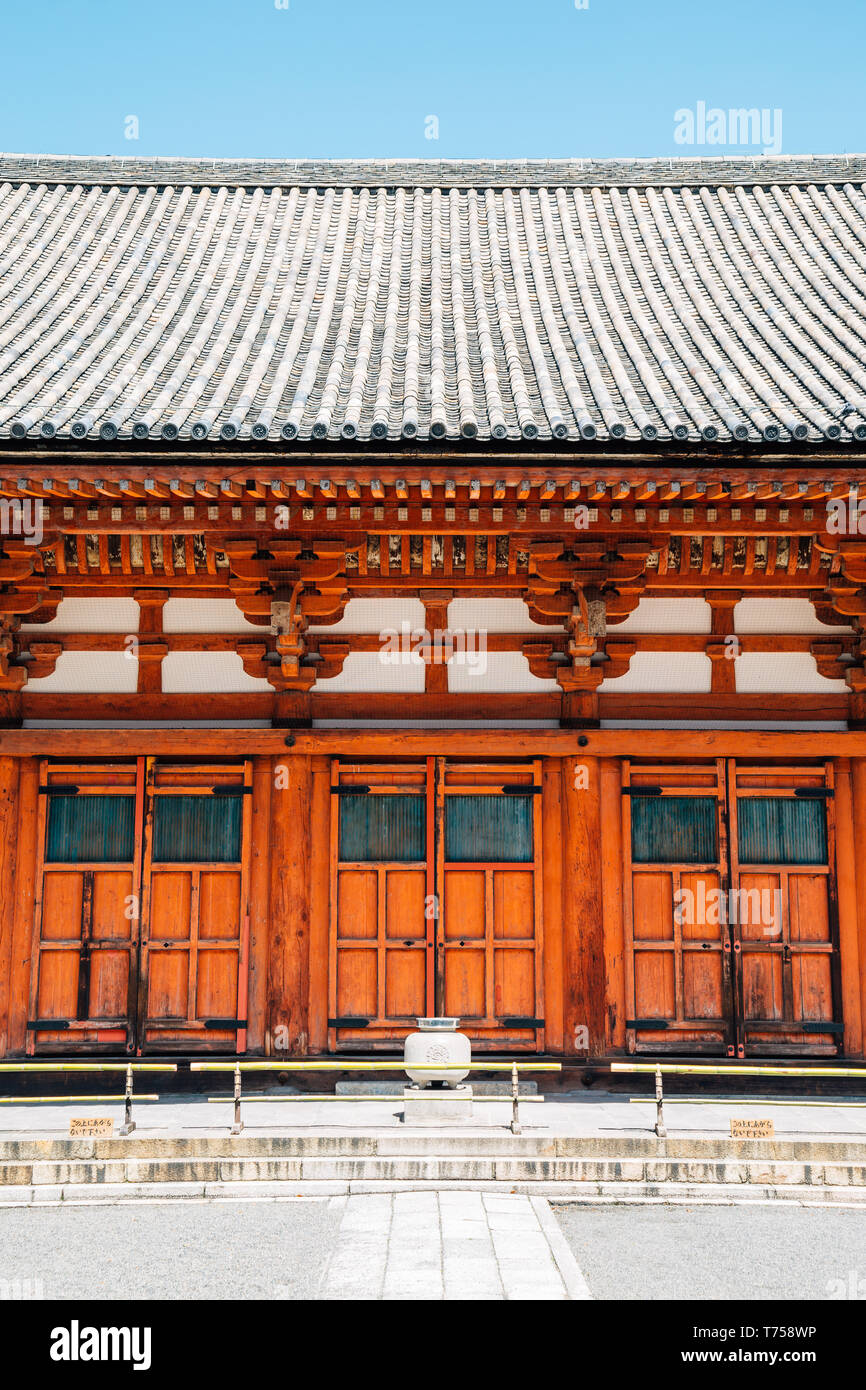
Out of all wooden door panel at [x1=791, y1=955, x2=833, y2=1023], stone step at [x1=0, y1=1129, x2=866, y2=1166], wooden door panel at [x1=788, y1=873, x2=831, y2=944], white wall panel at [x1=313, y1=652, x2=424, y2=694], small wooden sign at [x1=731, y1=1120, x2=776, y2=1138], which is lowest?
stone step at [x1=0, y1=1129, x2=866, y2=1166]

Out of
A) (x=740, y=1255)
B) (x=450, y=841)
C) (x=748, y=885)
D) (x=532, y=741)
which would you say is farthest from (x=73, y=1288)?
(x=748, y=885)

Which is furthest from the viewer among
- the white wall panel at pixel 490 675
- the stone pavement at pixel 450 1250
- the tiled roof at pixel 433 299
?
the white wall panel at pixel 490 675

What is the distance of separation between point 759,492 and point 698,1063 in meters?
4.46

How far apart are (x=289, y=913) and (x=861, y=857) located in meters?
4.70

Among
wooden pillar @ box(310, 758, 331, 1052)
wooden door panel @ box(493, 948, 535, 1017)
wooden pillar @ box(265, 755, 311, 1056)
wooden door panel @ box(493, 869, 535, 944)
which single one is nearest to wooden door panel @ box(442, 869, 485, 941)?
wooden door panel @ box(493, 869, 535, 944)

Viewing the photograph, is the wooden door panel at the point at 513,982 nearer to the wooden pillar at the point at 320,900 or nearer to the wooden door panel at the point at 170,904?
the wooden pillar at the point at 320,900

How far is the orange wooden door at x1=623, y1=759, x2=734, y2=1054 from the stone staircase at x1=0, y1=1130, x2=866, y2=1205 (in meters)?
1.70

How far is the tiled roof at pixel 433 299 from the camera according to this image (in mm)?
7887

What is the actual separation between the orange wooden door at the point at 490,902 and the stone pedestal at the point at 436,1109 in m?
1.12

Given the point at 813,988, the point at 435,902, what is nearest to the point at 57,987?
the point at 435,902

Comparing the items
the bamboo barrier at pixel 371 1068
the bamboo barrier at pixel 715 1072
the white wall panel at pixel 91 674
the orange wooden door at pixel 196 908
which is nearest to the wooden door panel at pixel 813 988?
the bamboo barrier at pixel 715 1072

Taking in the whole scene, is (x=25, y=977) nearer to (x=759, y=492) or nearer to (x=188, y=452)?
(x=188, y=452)

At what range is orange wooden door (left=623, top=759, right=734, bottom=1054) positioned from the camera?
8.66 meters

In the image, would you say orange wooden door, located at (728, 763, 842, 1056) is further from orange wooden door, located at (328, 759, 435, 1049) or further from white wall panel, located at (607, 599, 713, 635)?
orange wooden door, located at (328, 759, 435, 1049)
